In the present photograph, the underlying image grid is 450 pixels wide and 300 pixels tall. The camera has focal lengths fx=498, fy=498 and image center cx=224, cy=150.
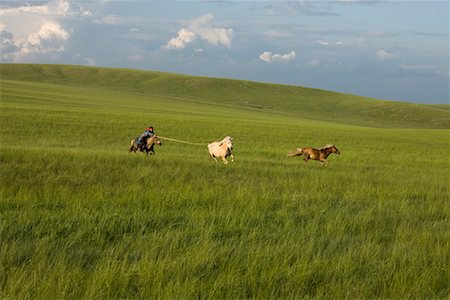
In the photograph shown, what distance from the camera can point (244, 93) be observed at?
420 feet

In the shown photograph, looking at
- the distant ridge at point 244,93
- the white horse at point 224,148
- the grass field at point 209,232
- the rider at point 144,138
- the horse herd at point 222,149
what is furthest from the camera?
the distant ridge at point 244,93

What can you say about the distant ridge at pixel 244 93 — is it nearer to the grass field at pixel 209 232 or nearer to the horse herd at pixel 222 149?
the horse herd at pixel 222 149

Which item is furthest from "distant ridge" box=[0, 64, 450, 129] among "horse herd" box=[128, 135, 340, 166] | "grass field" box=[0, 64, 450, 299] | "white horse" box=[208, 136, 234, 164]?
"grass field" box=[0, 64, 450, 299]

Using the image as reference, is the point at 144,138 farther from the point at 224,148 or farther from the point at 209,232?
the point at 209,232

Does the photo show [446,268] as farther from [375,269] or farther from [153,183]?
[153,183]

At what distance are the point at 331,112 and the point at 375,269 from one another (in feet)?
366

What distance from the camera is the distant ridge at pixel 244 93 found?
356 ft

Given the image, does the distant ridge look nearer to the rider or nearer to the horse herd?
the horse herd

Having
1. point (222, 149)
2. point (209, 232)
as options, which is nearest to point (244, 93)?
point (222, 149)

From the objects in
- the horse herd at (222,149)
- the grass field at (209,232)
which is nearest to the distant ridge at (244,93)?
the horse herd at (222,149)

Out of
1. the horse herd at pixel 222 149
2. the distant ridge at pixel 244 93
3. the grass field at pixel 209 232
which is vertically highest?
the distant ridge at pixel 244 93

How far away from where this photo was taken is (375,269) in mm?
5363

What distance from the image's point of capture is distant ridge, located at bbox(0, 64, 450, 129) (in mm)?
108500

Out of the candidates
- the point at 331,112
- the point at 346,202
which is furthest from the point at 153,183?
the point at 331,112
